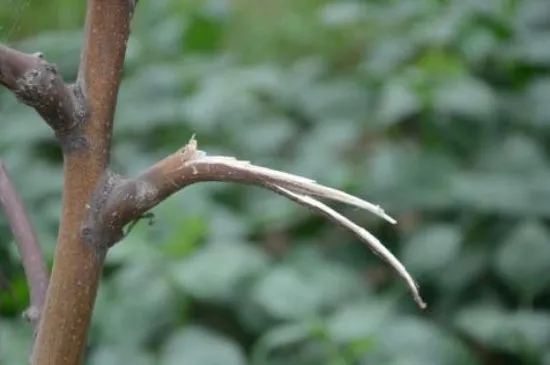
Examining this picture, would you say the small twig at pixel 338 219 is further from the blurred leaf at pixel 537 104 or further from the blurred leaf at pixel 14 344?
the blurred leaf at pixel 537 104

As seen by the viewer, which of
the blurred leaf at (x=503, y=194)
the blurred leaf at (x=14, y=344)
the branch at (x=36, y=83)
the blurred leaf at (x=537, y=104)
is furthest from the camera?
the blurred leaf at (x=537, y=104)

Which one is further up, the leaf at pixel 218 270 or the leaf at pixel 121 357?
the leaf at pixel 218 270

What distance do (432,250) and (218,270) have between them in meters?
0.27

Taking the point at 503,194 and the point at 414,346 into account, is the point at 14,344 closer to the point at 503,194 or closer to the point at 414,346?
the point at 414,346

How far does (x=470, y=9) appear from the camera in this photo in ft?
4.30

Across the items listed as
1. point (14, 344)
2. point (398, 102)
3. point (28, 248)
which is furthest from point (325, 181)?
point (28, 248)

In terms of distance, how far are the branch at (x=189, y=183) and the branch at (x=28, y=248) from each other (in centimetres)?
6

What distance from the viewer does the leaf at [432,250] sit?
42.7 inches

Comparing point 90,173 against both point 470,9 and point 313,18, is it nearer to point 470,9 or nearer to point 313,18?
point 470,9

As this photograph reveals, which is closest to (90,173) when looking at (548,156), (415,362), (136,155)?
(415,362)

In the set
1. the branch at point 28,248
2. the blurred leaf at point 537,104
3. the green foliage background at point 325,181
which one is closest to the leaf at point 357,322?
the green foliage background at point 325,181

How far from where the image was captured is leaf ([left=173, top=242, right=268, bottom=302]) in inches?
37.0

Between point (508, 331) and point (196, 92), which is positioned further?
point (196, 92)

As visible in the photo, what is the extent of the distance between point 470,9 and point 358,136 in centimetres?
22
